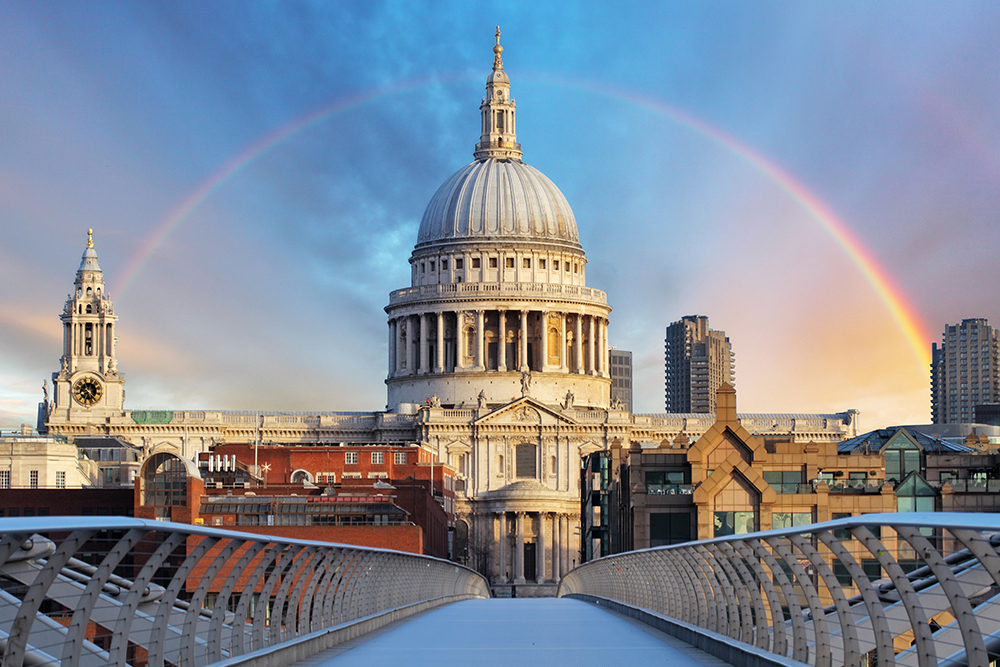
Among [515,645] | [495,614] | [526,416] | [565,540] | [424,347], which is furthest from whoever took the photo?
[424,347]

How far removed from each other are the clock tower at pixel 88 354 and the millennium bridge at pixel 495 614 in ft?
461

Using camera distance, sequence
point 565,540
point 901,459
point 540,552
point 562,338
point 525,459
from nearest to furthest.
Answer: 1. point 901,459
2. point 540,552
3. point 565,540
4. point 525,459
5. point 562,338

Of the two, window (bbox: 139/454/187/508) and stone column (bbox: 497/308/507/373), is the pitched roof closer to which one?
window (bbox: 139/454/187/508)

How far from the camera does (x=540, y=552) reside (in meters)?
149

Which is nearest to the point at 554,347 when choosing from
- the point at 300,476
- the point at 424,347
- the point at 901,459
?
the point at 424,347

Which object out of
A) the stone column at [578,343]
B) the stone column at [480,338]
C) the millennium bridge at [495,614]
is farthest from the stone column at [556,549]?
the millennium bridge at [495,614]

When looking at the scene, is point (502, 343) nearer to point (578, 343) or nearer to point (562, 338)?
point (562, 338)

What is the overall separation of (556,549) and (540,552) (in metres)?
2.35

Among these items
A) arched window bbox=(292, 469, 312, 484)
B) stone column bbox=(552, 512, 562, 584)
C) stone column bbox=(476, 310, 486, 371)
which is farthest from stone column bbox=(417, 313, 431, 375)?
arched window bbox=(292, 469, 312, 484)

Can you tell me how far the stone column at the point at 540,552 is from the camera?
148750mm

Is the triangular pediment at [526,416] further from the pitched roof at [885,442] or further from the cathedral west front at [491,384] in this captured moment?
the pitched roof at [885,442]

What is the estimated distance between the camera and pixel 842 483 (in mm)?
75938

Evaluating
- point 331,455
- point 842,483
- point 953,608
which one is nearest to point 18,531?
point 953,608

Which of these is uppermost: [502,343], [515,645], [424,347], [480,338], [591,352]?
[480,338]
